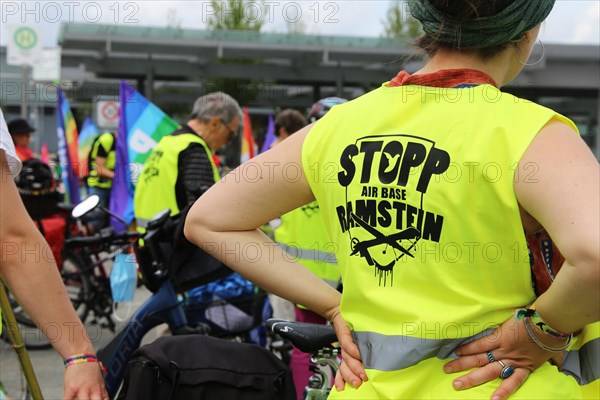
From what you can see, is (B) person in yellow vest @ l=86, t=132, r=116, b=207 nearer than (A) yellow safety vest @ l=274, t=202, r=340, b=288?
No

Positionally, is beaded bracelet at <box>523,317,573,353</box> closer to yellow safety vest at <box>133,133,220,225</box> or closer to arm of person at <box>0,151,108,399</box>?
arm of person at <box>0,151,108,399</box>

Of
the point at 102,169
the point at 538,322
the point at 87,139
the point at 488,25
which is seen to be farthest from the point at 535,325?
the point at 87,139

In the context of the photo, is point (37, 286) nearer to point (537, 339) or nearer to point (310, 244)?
point (537, 339)

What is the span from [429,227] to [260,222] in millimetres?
450

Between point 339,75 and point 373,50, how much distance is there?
362 cm

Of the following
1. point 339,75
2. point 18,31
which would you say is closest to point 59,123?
point 18,31

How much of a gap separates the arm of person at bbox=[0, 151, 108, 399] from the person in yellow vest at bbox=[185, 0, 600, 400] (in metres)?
0.72

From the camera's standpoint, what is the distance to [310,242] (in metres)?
4.56

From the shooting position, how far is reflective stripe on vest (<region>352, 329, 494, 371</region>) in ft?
4.98

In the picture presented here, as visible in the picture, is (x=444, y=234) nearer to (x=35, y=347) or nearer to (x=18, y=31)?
(x=35, y=347)

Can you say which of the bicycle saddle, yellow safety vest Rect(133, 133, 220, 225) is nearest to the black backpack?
the bicycle saddle

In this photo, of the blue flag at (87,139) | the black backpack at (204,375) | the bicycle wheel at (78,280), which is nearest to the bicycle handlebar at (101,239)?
the bicycle wheel at (78,280)

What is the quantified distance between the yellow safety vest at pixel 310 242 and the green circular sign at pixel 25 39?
32.1ft

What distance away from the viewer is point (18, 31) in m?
13.2
